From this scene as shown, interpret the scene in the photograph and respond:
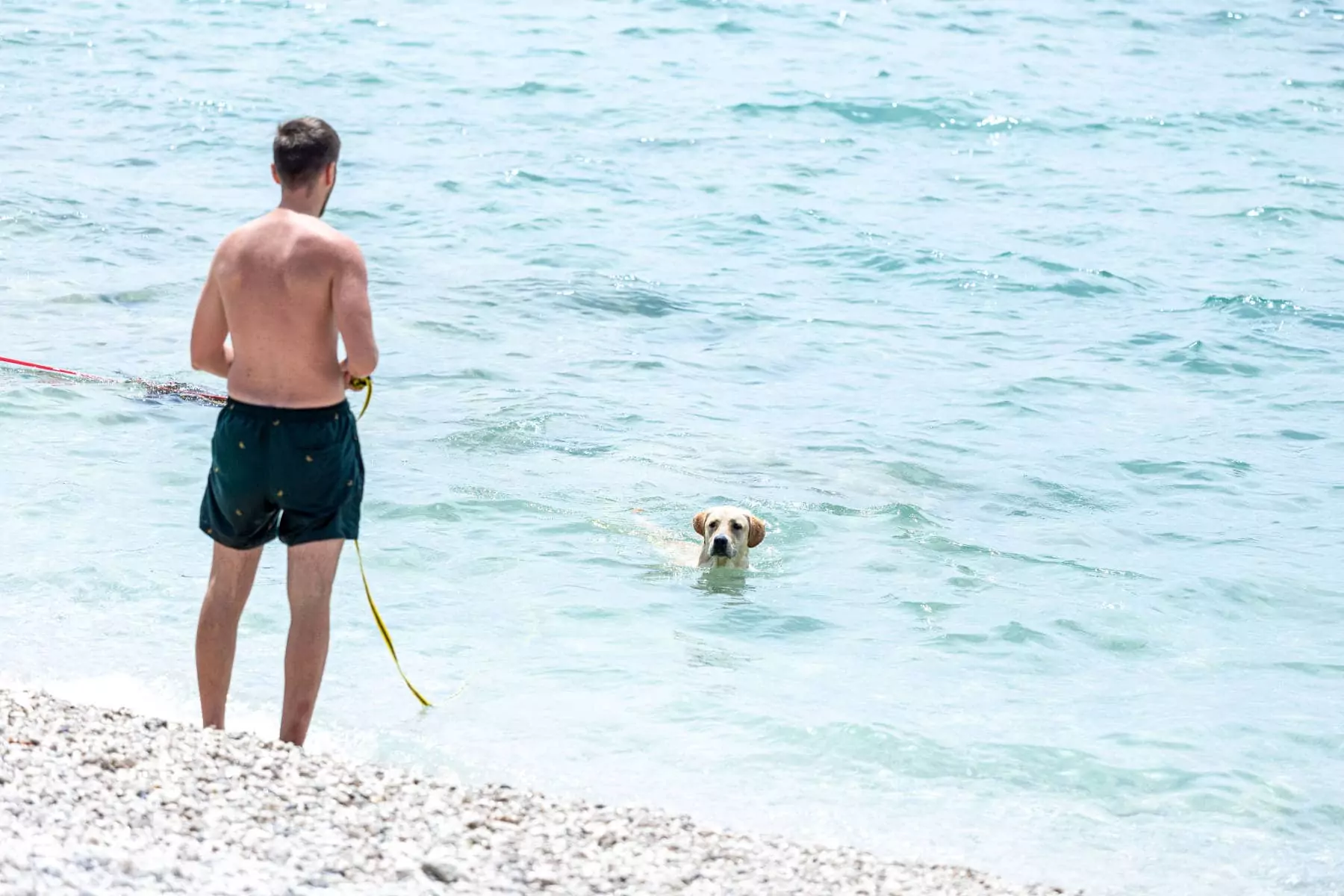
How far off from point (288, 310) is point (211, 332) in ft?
1.00

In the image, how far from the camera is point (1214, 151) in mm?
20969

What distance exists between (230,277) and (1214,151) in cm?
1867

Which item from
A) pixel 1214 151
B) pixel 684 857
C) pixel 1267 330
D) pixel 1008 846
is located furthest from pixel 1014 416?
pixel 1214 151

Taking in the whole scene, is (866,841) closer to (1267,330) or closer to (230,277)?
(230,277)

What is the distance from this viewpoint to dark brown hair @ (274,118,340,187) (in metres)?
4.63

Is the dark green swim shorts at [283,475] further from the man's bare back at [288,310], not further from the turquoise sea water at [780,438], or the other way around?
the turquoise sea water at [780,438]

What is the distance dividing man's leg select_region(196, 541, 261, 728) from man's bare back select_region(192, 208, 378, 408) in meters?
0.55

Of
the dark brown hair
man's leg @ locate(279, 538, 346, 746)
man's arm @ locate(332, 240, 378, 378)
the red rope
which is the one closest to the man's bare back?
man's arm @ locate(332, 240, 378, 378)

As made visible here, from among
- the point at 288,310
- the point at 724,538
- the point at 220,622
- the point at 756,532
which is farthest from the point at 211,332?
the point at 756,532

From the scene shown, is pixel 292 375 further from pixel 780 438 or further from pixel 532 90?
pixel 532 90

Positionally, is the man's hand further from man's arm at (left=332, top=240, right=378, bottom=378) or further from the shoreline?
the shoreline

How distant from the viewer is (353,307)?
15.1ft

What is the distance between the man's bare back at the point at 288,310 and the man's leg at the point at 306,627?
48 centimetres

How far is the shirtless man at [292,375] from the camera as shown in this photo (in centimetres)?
462
